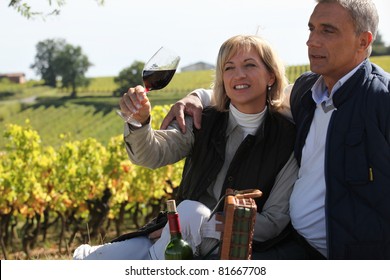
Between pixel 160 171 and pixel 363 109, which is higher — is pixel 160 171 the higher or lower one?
the lower one

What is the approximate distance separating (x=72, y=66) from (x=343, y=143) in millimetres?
50114

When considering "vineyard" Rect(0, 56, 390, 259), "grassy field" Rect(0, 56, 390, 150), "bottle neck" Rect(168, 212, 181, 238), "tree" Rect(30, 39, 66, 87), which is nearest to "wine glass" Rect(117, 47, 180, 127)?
"bottle neck" Rect(168, 212, 181, 238)

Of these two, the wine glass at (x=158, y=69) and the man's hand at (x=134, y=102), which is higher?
the wine glass at (x=158, y=69)

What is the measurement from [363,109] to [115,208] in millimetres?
7732

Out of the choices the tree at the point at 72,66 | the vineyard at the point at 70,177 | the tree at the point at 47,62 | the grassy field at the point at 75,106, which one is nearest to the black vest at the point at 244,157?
the vineyard at the point at 70,177

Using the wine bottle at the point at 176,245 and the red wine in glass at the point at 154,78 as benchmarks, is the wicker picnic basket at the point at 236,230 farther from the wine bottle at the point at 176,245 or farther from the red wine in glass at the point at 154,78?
the red wine in glass at the point at 154,78

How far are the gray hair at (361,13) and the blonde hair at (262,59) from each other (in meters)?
0.38

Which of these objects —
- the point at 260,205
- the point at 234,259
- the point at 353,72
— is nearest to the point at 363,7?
the point at 353,72

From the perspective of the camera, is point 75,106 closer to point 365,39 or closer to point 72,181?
point 72,181

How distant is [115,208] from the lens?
10.5 metres

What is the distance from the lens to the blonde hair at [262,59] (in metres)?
3.37

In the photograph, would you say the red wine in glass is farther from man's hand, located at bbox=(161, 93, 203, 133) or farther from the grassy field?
the grassy field

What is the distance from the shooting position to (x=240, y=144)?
336 cm
